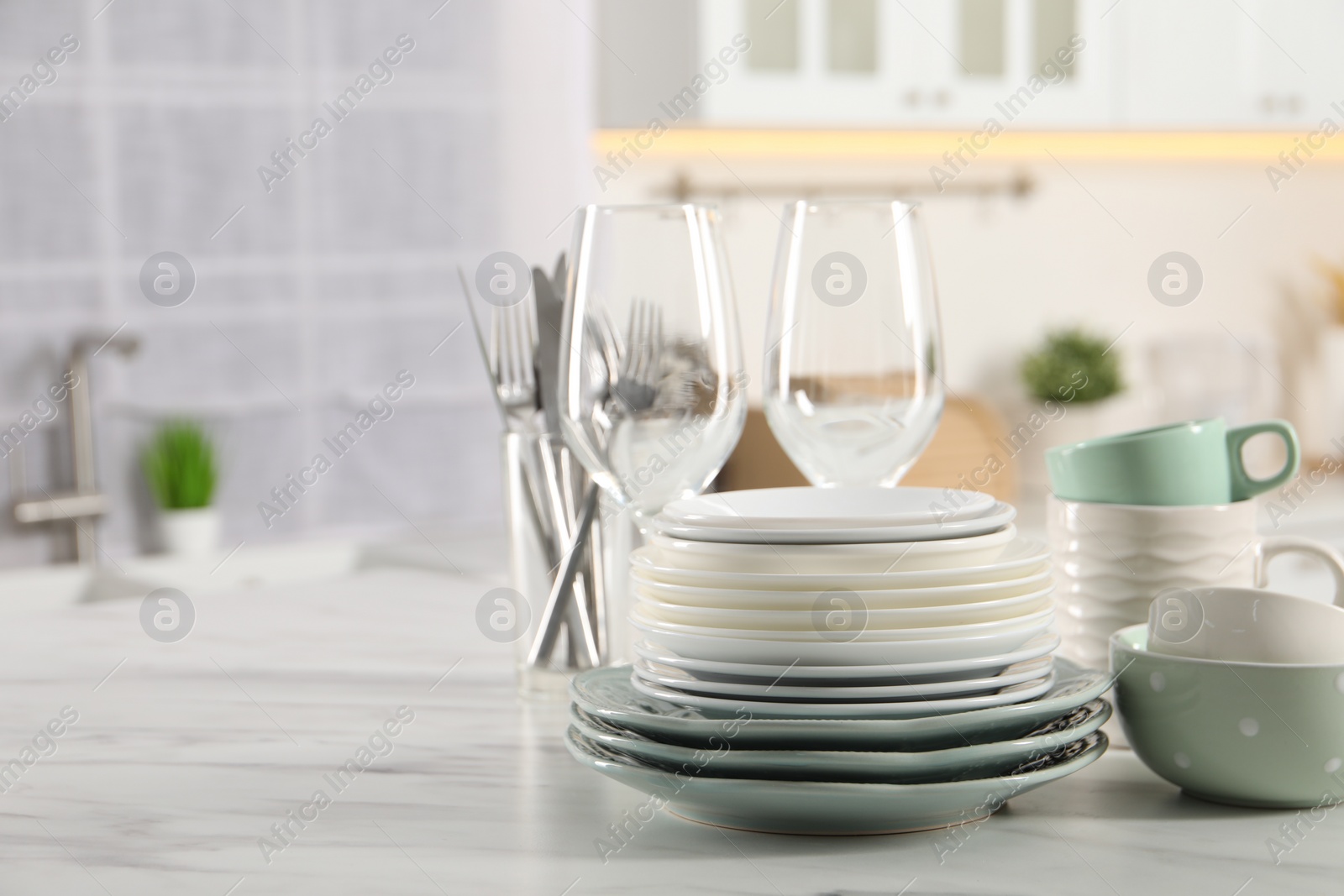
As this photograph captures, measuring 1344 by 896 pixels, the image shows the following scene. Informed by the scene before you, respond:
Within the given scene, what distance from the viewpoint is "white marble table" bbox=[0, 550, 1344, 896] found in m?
0.56

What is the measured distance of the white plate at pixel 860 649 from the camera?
1.90 feet

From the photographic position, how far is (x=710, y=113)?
226 centimetres

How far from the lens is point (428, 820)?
633mm

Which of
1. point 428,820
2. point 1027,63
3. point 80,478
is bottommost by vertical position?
point 80,478

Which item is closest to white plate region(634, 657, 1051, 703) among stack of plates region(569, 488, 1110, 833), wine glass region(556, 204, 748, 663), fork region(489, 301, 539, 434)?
stack of plates region(569, 488, 1110, 833)

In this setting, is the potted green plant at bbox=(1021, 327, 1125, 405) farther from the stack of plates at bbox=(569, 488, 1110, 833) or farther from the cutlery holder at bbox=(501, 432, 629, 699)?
the stack of plates at bbox=(569, 488, 1110, 833)

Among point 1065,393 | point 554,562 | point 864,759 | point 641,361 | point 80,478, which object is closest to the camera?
point 864,759

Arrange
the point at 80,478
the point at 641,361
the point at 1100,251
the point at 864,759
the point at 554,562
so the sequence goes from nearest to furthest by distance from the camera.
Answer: the point at 864,759 < the point at 641,361 < the point at 554,562 < the point at 80,478 < the point at 1100,251

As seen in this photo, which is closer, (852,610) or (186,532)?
(852,610)

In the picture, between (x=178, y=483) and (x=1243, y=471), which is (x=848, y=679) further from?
(x=178, y=483)

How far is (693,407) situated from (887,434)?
12 centimetres

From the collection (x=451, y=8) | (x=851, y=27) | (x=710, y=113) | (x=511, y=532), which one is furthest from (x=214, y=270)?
(x=511, y=532)

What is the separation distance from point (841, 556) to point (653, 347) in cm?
16

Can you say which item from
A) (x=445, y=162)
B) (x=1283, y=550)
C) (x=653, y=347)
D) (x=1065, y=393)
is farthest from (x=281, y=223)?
(x=1283, y=550)
